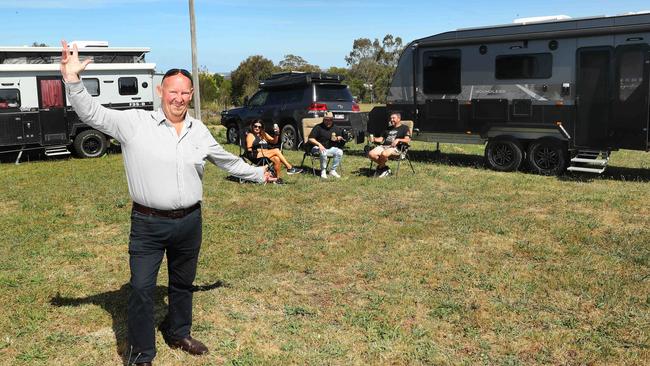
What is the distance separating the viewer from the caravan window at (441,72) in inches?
464

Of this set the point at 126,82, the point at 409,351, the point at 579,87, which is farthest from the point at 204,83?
the point at 409,351

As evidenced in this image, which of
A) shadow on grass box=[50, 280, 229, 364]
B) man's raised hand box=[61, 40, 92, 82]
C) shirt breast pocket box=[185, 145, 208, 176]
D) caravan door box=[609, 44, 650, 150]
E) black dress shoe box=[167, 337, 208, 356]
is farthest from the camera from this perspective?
caravan door box=[609, 44, 650, 150]

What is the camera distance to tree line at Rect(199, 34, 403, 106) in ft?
131

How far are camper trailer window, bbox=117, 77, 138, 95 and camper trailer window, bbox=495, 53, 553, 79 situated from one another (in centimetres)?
945

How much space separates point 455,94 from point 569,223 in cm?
545

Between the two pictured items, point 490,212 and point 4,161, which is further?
point 4,161

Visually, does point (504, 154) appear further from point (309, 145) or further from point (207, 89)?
point (207, 89)

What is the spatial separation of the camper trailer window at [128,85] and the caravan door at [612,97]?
36.0ft

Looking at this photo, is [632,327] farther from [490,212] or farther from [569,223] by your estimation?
[490,212]

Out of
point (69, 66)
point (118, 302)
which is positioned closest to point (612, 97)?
point (118, 302)

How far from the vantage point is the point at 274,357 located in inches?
149

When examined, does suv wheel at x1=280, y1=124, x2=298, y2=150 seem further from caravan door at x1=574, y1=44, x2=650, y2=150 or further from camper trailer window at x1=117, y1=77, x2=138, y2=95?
caravan door at x1=574, y1=44, x2=650, y2=150

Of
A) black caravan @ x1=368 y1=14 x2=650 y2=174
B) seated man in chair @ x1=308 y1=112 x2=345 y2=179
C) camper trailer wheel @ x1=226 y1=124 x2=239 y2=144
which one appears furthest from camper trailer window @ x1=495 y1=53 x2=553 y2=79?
camper trailer wheel @ x1=226 y1=124 x2=239 y2=144

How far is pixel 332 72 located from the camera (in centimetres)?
5638
